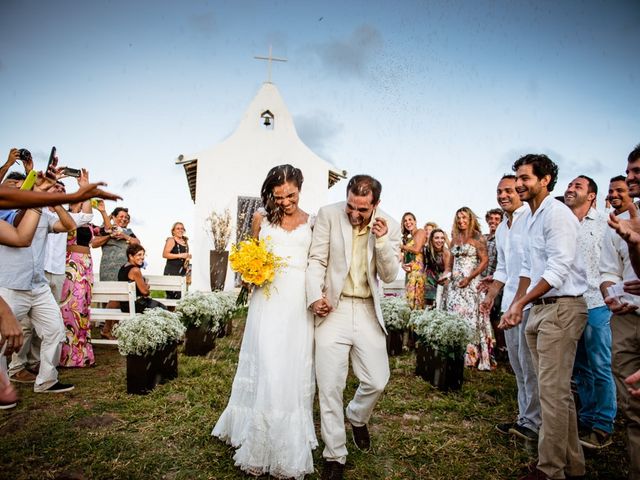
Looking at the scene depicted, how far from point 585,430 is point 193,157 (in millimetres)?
14231

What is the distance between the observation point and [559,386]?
319 centimetres

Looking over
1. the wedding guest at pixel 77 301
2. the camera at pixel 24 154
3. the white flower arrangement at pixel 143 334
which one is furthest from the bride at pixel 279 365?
the wedding guest at pixel 77 301

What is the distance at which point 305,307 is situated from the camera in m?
3.69

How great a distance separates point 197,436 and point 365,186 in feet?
9.49

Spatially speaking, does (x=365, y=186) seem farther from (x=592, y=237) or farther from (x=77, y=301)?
(x=77, y=301)

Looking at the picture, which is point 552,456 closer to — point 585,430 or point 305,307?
point 585,430

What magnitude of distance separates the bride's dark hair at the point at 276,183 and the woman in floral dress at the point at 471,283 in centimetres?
423

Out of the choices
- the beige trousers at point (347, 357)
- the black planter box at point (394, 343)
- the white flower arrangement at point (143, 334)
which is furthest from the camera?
the black planter box at point (394, 343)

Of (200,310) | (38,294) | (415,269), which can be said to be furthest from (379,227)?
(415,269)

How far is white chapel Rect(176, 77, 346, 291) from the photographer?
15.1 metres

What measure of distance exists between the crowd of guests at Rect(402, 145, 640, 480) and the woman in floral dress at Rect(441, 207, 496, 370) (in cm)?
189

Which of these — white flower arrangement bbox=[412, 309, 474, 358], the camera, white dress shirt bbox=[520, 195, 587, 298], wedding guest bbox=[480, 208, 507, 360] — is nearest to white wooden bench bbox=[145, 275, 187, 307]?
the camera

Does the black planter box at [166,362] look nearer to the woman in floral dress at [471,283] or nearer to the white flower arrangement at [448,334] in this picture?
the white flower arrangement at [448,334]

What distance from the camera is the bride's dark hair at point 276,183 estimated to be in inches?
149
